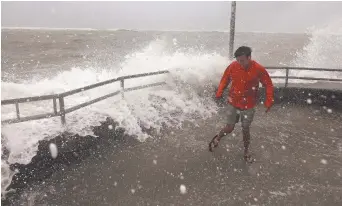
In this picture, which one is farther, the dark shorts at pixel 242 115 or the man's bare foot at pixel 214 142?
the man's bare foot at pixel 214 142

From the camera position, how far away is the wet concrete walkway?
4594 mm

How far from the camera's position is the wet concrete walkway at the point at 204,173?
459 cm

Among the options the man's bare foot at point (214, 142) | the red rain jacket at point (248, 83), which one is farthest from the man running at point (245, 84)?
the man's bare foot at point (214, 142)

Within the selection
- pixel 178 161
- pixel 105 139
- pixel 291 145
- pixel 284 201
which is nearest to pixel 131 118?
pixel 105 139

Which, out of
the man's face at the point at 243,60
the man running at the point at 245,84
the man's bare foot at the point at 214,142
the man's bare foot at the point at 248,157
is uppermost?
the man's face at the point at 243,60

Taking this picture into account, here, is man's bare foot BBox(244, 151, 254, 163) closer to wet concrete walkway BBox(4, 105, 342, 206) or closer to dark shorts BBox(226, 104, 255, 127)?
wet concrete walkway BBox(4, 105, 342, 206)

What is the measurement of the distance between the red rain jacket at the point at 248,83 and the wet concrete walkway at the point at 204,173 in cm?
117

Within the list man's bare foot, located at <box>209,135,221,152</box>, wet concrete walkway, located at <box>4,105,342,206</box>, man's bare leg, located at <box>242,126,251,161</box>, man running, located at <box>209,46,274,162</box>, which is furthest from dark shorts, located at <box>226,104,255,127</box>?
wet concrete walkway, located at <box>4,105,342,206</box>

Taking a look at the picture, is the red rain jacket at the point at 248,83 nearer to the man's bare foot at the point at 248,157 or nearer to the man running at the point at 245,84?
the man running at the point at 245,84

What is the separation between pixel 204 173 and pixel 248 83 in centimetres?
175

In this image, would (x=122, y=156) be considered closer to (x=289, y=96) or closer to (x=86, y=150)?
(x=86, y=150)

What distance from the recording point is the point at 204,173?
5395mm

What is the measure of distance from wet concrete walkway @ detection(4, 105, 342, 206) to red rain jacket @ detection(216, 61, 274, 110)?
3.84ft

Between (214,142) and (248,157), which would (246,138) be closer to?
(248,157)
